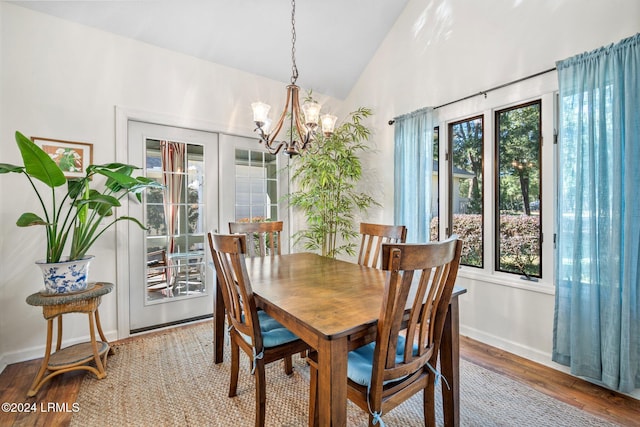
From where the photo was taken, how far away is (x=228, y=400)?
1.83 metres

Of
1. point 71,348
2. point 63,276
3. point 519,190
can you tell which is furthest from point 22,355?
point 519,190

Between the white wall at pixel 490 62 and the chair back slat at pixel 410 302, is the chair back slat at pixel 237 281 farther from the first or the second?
the white wall at pixel 490 62

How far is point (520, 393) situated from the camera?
1.89 m

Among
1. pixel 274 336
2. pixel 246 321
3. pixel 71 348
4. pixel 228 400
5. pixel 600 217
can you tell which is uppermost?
pixel 600 217

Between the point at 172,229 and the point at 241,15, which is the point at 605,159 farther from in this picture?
the point at 172,229

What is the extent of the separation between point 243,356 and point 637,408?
2.56 meters

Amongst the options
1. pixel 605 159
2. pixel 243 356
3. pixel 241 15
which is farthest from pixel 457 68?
pixel 243 356

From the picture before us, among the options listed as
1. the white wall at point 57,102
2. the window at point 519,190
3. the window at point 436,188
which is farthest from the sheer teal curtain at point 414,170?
the white wall at point 57,102

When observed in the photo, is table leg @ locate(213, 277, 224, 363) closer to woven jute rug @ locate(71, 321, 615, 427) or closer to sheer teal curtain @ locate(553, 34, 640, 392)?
woven jute rug @ locate(71, 321, 615, 427)

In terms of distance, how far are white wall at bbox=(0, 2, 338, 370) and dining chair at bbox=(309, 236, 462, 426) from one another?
8.10ft

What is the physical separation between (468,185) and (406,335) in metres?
2.08

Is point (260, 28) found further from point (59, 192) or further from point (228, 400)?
point (228, 400)

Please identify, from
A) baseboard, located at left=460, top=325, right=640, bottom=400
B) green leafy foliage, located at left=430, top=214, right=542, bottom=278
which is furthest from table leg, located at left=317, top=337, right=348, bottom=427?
baseboard, located at left=460, top=325, right=640, bottom=400

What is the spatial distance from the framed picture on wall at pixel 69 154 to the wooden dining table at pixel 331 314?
1.61m
